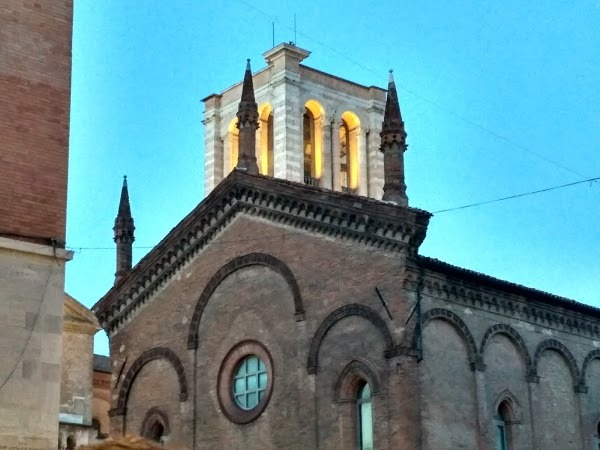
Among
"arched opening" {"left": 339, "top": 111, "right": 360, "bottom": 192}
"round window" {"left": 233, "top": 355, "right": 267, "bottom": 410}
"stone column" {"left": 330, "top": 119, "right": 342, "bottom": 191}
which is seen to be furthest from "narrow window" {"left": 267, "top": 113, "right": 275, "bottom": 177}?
"round window" {"left": 233, "top": 355, "right": 267, "bottom": 410}

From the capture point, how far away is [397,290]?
2188 cm

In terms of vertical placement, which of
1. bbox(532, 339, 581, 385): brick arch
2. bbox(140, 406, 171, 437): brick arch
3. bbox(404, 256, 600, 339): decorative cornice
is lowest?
bbox(140, 406, 171, 437): brick arch

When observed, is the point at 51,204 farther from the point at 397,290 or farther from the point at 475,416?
the point at 475,416

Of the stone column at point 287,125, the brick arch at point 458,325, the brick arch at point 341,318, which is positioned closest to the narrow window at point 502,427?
the brick arch at point 458,325

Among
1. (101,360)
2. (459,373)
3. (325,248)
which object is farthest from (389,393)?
(101,360)

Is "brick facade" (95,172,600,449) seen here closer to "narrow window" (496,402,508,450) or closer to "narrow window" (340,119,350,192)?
"narrow window" (496,402,508,450)

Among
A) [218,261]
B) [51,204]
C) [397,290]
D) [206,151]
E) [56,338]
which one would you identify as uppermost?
[206,151]

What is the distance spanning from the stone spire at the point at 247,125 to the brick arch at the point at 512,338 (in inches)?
254

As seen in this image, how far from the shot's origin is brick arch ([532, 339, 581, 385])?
24733mm

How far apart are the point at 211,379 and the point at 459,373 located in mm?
5922

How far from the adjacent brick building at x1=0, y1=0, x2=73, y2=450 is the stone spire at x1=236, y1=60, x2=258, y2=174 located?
41.1ft

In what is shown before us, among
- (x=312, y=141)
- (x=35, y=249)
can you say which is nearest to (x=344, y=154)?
(x=312, y=141)

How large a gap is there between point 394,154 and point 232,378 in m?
6.38

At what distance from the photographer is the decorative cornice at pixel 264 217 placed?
72.5ft
